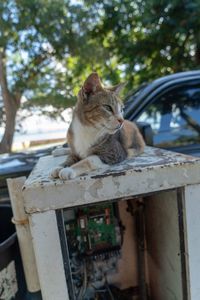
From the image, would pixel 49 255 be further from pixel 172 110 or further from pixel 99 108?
pixel 172 110

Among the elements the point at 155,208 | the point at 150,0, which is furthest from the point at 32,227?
the point at 150,0

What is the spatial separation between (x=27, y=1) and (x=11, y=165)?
2654 mm

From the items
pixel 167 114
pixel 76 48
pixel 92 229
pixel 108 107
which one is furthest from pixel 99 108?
pixel 76 48

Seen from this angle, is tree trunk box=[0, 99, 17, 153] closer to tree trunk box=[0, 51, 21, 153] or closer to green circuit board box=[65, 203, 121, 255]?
tree trunk box=[0, 51, 21, 153]

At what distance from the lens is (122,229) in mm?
1637

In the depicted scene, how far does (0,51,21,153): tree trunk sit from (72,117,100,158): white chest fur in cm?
295

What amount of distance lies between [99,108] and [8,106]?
3.41 metres

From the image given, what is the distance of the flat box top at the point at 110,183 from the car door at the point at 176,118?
0.89 meters

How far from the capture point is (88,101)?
1.38 m

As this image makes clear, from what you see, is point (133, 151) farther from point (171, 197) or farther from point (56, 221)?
Result: point (56, 221)

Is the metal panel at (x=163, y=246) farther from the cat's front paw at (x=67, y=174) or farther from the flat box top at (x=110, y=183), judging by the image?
the cat's front paw at (x=67, y=174)

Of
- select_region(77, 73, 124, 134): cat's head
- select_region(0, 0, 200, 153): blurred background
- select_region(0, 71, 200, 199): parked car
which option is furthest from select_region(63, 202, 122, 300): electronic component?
select_region(0, 0, 200, 153): blurred background

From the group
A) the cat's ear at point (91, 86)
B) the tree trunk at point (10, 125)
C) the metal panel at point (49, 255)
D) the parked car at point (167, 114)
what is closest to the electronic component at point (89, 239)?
the metal panel at point (49, 255)

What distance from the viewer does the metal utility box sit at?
109 centimetres
